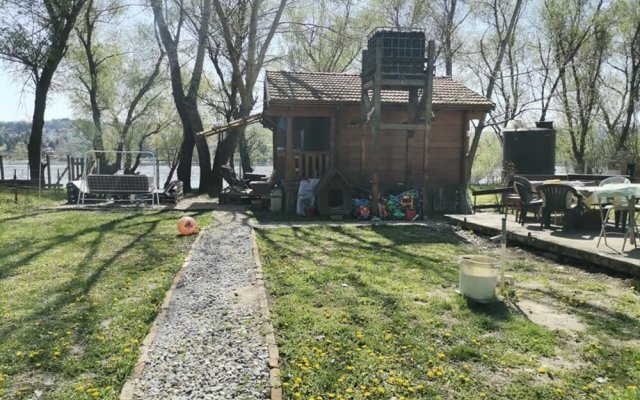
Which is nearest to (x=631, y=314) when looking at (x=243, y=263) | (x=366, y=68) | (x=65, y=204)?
(x=243, y=263)

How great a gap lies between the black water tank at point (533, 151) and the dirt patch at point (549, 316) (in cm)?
974

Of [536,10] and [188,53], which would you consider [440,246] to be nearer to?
[188,53]

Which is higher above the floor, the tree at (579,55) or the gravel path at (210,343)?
the tree at (579,55)

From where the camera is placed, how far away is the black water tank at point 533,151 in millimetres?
13711

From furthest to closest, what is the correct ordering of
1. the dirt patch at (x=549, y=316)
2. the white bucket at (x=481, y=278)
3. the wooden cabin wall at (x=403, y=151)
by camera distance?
the wooden cabin wall at (x=403, y=151), the white bucket at (x=481, y=278), the dirt patch at (x=549, y=316)

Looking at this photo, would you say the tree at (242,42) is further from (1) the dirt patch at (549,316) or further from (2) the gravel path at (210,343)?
(1) the dirt patch at (549,316)

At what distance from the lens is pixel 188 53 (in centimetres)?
1920

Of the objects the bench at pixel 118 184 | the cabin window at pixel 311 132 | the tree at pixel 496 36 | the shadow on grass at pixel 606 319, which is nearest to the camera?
the shadow on grass at pixel 606 319

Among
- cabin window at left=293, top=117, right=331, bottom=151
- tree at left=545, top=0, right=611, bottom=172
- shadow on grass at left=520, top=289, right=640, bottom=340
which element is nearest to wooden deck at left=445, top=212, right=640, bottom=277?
shadow on grass at left=520, top=289, right=640, bottom=340

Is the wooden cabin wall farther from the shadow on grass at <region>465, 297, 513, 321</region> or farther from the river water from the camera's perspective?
the shadow on grass at <region>465, 297, 513, 321</region>

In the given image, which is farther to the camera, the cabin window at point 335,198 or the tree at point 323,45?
the tree at point 323,45

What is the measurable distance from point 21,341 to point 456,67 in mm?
28972

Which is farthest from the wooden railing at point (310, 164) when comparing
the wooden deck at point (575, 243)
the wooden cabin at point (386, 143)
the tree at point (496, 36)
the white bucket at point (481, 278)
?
the tree at point (496, 36)

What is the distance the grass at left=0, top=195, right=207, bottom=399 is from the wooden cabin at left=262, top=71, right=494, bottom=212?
4.66 metres
